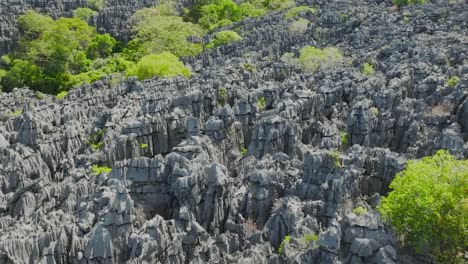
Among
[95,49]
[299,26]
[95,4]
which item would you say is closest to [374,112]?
[299,26]

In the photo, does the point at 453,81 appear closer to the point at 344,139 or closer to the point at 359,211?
the point at 344,139

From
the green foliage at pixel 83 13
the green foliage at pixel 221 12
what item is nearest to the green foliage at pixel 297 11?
the green foliage at pixel 221 12

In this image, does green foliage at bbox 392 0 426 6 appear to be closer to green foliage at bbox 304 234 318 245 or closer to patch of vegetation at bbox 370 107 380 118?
patch of vegetation at bbox 370 107 380 118

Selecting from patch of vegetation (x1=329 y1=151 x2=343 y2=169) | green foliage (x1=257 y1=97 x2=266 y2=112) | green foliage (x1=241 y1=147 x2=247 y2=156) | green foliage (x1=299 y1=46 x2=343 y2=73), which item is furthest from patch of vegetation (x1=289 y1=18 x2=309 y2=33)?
patch of vegetation (x1=329 y1=151 x2=343 y2=169)

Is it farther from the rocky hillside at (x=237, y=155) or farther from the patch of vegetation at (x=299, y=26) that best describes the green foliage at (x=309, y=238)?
the patch of vegetation at (x=299, y=26)

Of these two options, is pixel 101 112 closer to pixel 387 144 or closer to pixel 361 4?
pixel 387 144

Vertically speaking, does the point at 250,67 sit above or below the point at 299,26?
below

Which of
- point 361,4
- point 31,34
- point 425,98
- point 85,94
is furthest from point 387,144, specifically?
point 31,34
